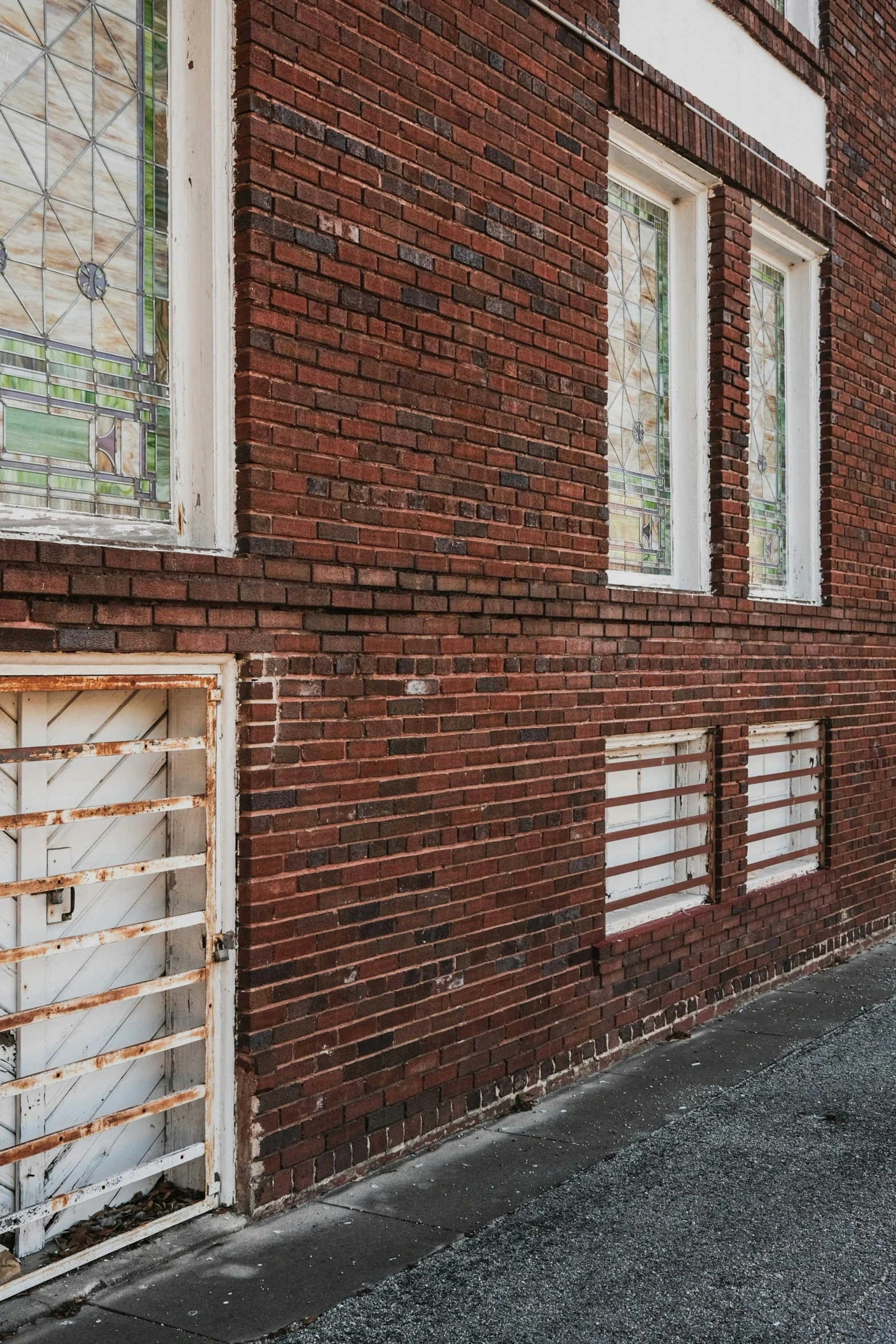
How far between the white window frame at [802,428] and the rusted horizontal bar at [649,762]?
178cm

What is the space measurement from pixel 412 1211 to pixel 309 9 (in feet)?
13.2

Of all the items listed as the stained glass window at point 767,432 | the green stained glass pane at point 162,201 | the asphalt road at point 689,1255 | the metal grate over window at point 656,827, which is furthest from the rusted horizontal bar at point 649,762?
the green stained glass pane at point 162,201

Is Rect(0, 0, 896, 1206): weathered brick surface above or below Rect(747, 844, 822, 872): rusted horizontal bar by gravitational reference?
above

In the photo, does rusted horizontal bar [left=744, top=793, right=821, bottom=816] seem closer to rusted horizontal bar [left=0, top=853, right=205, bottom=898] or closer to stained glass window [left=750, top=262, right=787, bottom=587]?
stained glass window [left=750, top=262, right=787, bottom=587]

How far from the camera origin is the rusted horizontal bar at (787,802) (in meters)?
7.68

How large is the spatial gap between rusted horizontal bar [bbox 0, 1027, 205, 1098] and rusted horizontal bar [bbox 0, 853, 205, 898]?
50cm

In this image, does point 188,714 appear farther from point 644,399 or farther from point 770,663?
point 770,663

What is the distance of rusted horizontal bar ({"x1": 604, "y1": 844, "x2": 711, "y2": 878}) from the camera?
6258 millimetres

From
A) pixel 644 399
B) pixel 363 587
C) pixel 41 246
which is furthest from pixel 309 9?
pixel 644 399

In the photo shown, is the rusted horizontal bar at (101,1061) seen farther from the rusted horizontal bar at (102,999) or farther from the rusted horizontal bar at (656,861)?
the rusted horizontal bar at (656,861)

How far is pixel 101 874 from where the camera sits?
12.3 ft

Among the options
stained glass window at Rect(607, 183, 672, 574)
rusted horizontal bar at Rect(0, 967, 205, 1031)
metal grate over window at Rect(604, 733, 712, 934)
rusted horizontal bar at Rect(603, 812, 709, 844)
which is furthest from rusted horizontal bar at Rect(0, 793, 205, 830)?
stained glass window at Rect(607, 183, 672, 574)

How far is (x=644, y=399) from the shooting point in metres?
6.77

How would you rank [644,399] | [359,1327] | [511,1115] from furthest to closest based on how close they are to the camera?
1. [644,399]
2. [511,1115]
3. [359,1327]
